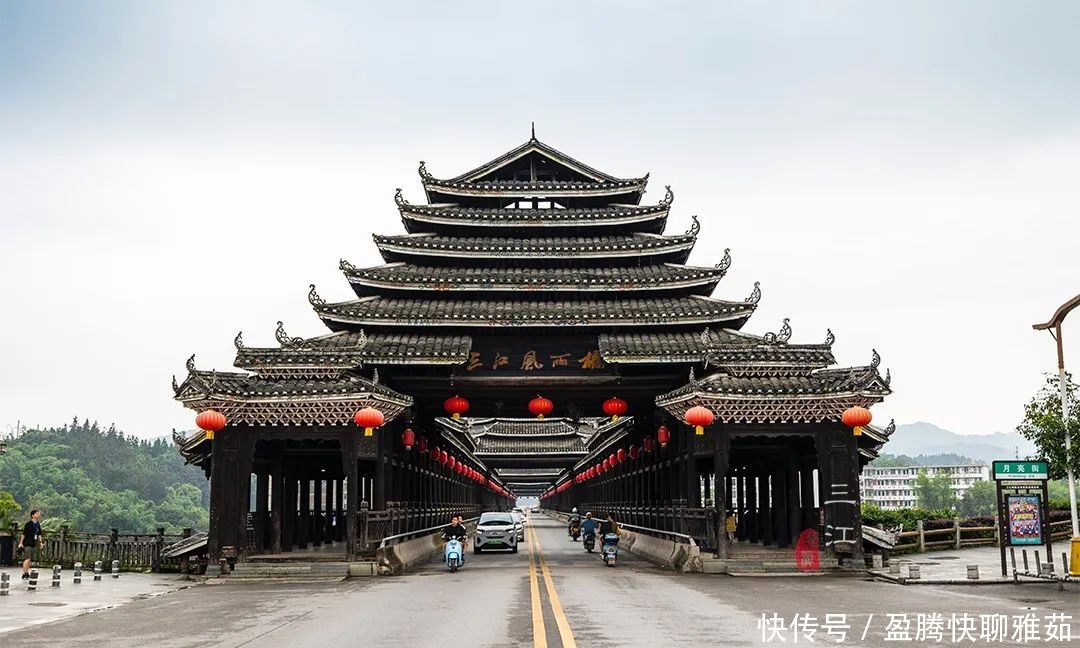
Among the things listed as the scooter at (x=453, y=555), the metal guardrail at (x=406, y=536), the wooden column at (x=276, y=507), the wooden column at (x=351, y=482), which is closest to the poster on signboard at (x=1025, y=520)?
the scooter at (x=453, y=555)

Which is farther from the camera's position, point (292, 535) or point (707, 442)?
point (292, 535)

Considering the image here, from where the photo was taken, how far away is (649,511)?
38.1 meters

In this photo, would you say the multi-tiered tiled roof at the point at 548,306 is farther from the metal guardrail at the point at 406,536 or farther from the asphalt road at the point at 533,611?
the asphalt road at the point at 533,611

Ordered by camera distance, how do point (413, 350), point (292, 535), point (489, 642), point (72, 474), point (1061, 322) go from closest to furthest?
point (489, 642) → point (1061, 322) → point (413, 350) → point (292, 535) → point (72, 474)

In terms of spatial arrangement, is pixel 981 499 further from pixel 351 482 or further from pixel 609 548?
pixel 351 482

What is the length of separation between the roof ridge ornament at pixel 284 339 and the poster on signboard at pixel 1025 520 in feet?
66.1

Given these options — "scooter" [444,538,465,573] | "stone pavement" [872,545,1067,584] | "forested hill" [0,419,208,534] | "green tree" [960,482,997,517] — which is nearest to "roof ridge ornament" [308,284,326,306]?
"scooter" [444,538,465,573]

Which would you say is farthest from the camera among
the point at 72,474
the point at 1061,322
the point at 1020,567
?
the point at 72,474

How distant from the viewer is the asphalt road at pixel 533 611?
13.2 metres

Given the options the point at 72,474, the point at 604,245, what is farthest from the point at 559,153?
the point at 72,474

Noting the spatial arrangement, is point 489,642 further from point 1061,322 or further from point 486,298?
point 486,298

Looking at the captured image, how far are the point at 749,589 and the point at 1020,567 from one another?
8933 millimetres

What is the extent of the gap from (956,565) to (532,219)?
17.1m

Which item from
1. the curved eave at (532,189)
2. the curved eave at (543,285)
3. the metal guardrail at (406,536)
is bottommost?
the metal guardrail at (406,536)
